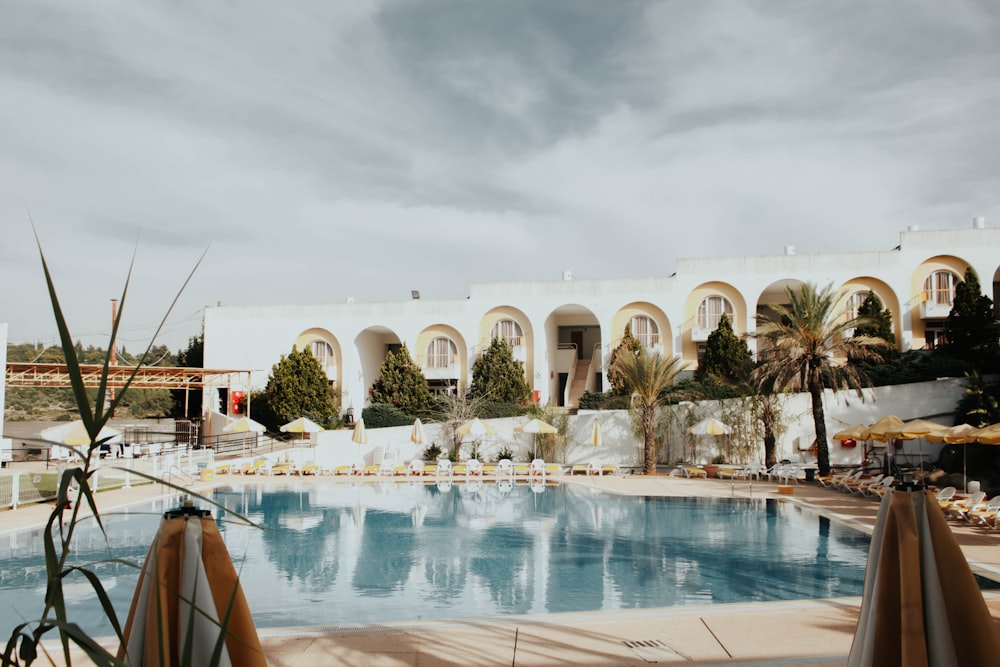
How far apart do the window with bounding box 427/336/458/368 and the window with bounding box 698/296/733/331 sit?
11.0 meters

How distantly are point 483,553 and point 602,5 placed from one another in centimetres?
1098

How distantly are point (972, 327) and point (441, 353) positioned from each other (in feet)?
68.9

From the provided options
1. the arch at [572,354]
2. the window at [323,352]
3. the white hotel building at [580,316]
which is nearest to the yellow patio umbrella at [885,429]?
the white hotel building at [580,316]

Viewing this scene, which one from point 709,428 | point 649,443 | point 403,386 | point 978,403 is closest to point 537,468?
point 649,443

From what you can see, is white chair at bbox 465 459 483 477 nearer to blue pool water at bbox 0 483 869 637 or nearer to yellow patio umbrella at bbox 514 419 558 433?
yellow patio umbrella at bbox 514 419 558 433

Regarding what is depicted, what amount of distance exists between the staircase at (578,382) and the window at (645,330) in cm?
430

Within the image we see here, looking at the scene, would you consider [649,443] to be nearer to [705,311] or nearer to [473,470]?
[473,470]

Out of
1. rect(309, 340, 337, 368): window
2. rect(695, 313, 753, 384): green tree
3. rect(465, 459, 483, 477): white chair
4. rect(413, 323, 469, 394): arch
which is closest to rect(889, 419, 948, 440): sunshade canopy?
rect(465, 459, 483, 477): white chair

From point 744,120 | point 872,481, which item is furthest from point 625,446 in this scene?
point 744,120

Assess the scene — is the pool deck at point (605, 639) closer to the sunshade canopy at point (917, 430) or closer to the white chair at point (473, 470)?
the sunshade canopy at point (917, 430)

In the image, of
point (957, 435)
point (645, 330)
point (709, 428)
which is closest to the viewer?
point (957, 435)

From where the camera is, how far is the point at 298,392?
3173cm

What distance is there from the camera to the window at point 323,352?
35.0 metres

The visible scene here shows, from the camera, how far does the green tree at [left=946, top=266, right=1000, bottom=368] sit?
995 inches
